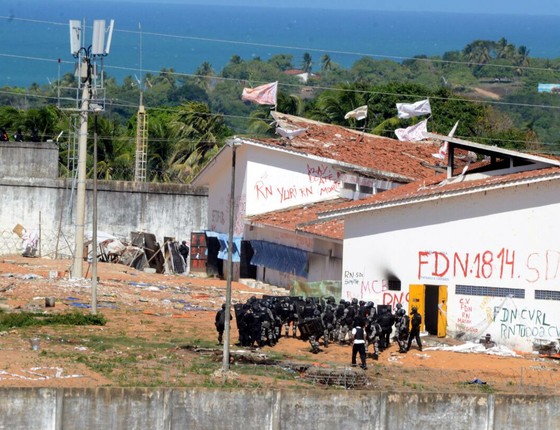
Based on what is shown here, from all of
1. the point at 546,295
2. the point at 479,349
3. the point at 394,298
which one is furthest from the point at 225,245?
the point at 546,295

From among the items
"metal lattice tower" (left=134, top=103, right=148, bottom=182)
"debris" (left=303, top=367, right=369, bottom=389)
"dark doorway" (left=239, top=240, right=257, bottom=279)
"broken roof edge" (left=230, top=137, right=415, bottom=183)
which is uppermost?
"metal lattice tower" (left=134, top=103, right=148, bottom=182)

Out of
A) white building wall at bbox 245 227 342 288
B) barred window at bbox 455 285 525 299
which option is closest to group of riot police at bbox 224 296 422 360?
barred window at bbox 455 285 525 299

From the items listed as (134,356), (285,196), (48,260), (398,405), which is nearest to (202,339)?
(134,356)

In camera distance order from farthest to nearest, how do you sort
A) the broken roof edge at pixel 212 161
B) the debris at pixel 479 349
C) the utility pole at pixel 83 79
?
the broken roof edge at pixel 212 161 < the utility pole at pixel 83 79 < the debris at pixel 479 349

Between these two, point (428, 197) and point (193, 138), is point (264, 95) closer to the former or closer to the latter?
point (428, 197)

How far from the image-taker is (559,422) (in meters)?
30.5

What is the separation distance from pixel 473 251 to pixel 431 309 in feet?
7.44

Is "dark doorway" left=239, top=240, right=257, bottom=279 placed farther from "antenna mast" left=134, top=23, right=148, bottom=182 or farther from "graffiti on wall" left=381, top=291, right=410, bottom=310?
"graffiti on wall" left=381, top=291, right=410, bottom=310

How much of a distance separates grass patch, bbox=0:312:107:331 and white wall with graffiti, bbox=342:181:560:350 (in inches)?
310

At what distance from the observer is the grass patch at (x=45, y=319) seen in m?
39.1

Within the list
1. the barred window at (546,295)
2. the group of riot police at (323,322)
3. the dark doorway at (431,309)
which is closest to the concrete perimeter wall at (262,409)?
the group of riot police at (323,322)

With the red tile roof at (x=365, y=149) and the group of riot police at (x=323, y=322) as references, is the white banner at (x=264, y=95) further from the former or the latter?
the group of riot police at (x=323, y=322)

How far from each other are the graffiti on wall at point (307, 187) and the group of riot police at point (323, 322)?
15092 mm

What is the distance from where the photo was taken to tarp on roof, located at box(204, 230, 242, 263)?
2181 inches
